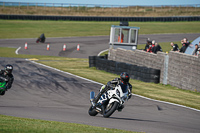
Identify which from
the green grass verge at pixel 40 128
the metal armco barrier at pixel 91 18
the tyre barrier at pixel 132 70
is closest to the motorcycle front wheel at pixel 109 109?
the green grass verge at pixel 40 128

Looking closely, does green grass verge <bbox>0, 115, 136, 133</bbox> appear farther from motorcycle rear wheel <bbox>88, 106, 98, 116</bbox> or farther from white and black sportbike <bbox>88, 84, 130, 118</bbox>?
motorcycle rear wheel <bbox>88, 106, 98, 116</bbox>

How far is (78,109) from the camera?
11.3 metres

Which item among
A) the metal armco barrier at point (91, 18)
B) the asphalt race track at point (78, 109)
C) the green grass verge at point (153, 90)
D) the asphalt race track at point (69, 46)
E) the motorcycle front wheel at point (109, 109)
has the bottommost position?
the asphalt race track at point (69, 46)

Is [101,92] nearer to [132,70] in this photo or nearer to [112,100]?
[112,100]

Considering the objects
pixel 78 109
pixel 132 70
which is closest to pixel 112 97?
pixel 78 109

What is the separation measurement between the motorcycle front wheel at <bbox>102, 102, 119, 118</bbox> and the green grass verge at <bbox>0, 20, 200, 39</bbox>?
120 feet

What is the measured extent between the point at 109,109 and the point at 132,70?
10209 millimetres

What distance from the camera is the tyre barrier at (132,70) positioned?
1862 centimetres

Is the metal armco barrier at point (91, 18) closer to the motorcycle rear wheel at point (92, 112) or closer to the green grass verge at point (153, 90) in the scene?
the green grass verge at point (153, 90)

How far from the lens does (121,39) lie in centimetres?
2639

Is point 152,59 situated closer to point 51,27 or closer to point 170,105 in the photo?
point 170,105

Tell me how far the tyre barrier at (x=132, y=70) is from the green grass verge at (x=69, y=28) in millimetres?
24964

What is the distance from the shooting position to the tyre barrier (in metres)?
18.6

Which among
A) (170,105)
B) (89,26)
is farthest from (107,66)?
(89,26)
